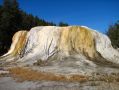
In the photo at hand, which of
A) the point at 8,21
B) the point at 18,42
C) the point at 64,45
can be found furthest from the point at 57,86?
the point at 8,21

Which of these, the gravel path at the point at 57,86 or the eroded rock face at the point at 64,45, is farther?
the eroded rock face at the point at 64,45

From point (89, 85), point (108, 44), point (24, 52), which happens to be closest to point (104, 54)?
point (108, 44)

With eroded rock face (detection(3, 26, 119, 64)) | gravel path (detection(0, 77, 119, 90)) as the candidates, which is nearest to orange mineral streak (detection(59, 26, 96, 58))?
eroded rock face (detection(3, 26, 119, 64))

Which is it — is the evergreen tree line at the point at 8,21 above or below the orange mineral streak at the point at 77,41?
above

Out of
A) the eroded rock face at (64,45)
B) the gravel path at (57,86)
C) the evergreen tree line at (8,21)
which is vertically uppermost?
the evergreen tree line at (8,21)

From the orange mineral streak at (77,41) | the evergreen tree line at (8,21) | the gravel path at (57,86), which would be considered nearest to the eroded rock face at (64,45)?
the orange mineral streak at (77,41)

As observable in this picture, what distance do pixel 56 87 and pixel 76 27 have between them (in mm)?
19310

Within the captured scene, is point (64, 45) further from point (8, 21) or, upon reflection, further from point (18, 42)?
point (8, 21)

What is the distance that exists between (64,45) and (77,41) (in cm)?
183

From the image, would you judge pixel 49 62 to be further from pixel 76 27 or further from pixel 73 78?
pixel 73 78

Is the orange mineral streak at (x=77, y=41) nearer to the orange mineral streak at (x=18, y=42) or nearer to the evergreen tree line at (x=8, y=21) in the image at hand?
the orange mineral streak at (x=18, y=42)

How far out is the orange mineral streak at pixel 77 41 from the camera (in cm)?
3250

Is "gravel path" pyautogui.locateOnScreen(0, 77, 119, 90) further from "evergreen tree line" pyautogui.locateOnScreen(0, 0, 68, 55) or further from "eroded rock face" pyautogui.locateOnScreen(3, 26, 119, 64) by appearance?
"evergreen tree line" pyautogui.locateOnScreen(0, 0, 68, 55)

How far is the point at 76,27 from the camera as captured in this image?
34656 mm
